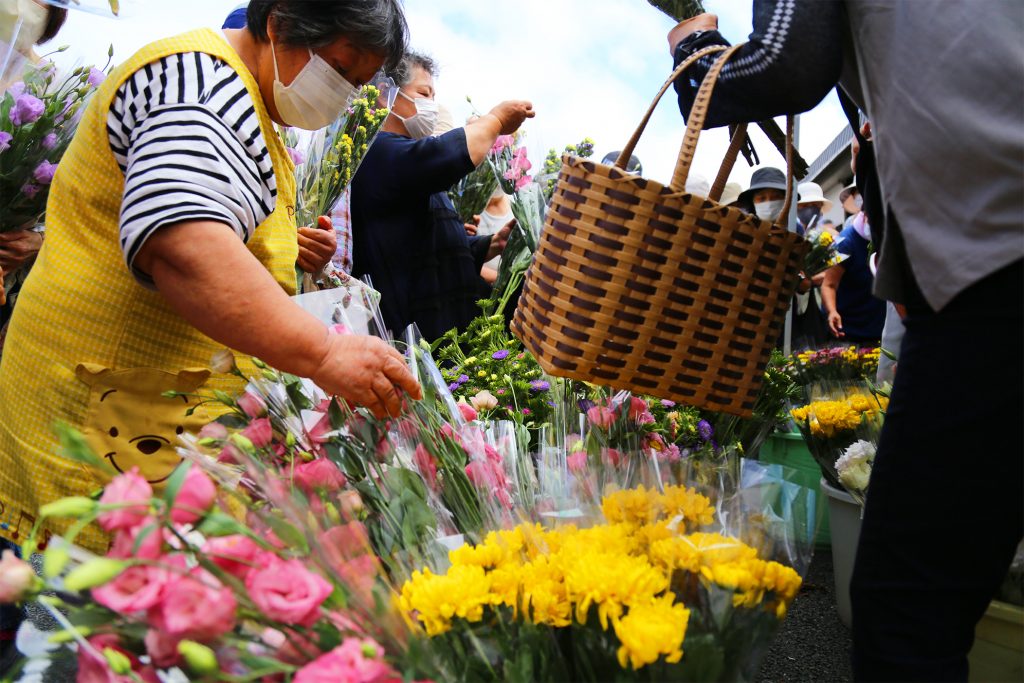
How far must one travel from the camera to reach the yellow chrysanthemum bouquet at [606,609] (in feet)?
2.51

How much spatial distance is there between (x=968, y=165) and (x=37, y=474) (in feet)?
4.74

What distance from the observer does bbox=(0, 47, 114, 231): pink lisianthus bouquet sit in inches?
83.2

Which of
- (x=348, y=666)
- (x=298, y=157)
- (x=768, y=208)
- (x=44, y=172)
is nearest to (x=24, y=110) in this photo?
(x=44, y=172)

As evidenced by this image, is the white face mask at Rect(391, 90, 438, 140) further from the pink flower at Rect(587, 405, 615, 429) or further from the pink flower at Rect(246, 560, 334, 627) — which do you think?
the pink flower at Rect(246, 560, 334, 627)

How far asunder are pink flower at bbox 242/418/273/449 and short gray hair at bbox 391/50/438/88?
Result: 1.93 meters

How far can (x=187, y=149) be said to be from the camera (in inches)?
44.6

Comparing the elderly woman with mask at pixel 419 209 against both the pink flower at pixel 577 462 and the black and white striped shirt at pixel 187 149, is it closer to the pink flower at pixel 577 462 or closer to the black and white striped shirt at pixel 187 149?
the black and white striped shirt at pixel 187 149

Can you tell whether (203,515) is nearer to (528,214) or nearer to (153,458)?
(153,458)

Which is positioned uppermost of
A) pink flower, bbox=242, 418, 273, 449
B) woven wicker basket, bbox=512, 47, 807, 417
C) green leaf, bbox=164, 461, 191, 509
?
woven wicker basket, bbox=512, 47, 807, 417

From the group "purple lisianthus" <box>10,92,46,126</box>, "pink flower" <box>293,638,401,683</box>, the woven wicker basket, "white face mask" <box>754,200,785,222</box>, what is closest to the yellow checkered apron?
the woven wicker basket

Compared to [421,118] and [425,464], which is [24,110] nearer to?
[421,118]

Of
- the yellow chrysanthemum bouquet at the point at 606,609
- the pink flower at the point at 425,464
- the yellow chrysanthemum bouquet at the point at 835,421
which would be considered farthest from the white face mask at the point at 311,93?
the yellow chrysanthemum bouquet at the point at 835,421

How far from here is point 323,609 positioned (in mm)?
719

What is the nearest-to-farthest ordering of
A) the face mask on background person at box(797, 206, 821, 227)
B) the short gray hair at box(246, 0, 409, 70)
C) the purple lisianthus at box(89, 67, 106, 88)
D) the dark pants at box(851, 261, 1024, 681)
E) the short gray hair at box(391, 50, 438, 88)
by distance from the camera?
the dark pants at box(851, 261, 1024, 681)
the short gray hair at box(246, 0, 409, 70)
the purple lisianthus at box(89, 67, 106, 88)
the short gray hair at box(391, 50, 438, 88)
the face mask on background person at box(797, 206, 821, 227)
